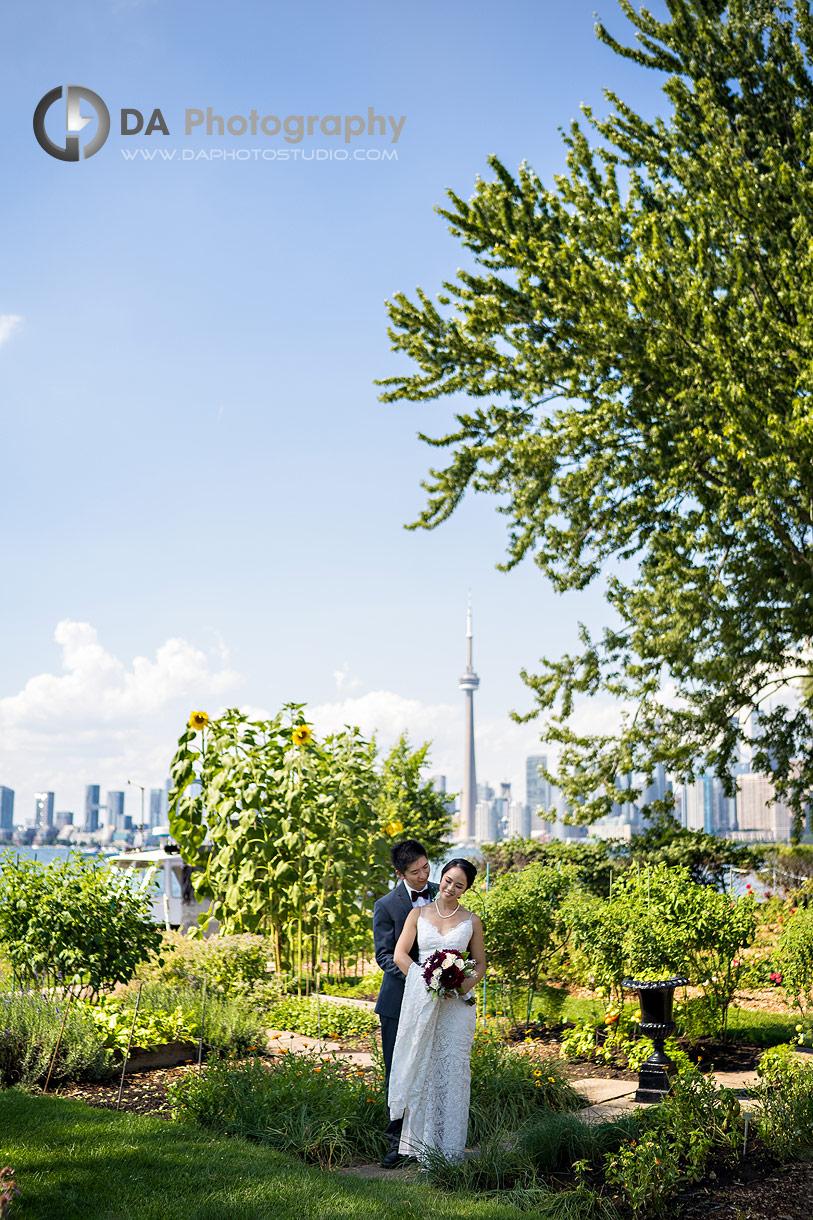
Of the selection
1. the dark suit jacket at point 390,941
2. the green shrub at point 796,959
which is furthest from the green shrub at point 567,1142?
the green shrub at point 796,959

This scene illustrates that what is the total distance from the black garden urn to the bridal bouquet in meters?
1.80

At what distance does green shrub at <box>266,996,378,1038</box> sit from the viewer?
812 centimetres

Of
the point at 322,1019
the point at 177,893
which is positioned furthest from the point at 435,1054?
the point at 177,893

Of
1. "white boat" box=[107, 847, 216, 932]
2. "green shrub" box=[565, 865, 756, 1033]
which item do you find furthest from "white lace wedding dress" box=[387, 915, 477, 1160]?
"white boat" box=[107, 847, 216, 932]

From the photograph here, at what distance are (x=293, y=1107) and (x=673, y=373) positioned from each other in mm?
7453

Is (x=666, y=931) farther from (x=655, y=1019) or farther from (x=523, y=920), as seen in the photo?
(x=523, y=920)

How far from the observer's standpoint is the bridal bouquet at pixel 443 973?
517 centimetres

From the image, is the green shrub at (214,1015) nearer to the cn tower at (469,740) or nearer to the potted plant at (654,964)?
the potted plant at (654,964)

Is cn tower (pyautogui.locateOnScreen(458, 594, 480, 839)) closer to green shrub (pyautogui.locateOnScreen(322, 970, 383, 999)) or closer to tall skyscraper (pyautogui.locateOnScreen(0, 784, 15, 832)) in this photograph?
tall skyscraper (pyautogui.locateOnScreen(0, 784, 15, 832))

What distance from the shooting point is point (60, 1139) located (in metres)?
4.89

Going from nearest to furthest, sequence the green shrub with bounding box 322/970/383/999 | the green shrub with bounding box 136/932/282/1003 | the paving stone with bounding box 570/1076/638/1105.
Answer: the paving stone with bounding box 570/1076/638/1105
the green shrub with bounding box 136/932/282/1003
the green shrub with bounding box 322/970/383/999

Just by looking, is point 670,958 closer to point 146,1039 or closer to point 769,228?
point 146,1039

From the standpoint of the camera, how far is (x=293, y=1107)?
17.8ft

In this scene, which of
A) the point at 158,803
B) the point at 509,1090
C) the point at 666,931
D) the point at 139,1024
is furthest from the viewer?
the point at 158,803
